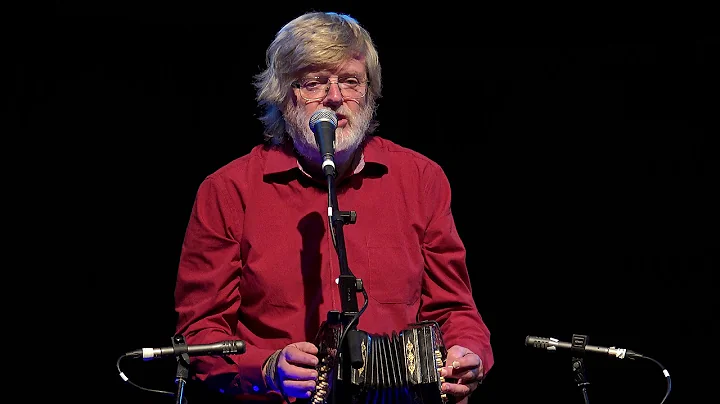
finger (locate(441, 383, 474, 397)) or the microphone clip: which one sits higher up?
the microphone clip

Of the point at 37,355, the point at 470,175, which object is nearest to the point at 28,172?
the point at 37,355

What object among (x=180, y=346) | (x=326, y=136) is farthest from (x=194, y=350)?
(x=326, y=136)

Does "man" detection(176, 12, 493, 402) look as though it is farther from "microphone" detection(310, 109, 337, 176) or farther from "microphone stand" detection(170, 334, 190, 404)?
"microphone" detection(310, 109, 337, 176)

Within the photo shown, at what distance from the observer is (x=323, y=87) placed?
3943 mm

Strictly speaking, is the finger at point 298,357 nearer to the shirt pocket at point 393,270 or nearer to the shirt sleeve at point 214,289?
the shirt sleeve at point 214,289

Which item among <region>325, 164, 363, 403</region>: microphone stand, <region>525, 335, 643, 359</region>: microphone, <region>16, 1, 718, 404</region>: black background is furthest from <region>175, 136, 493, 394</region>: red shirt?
<region>16, 1, 718, 404</region>: black background

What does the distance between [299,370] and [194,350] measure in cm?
36

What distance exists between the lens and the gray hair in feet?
12.8

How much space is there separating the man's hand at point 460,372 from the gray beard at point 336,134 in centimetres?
92

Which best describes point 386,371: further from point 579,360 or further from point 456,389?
point 579,360

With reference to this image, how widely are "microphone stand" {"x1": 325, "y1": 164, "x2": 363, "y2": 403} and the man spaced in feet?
1.88

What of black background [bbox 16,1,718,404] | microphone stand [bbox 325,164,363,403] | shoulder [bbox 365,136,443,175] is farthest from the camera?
black background [bbox 16,1,718,404]

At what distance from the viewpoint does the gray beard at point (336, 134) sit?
3.91 metres

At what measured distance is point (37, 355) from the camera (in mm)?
4543
